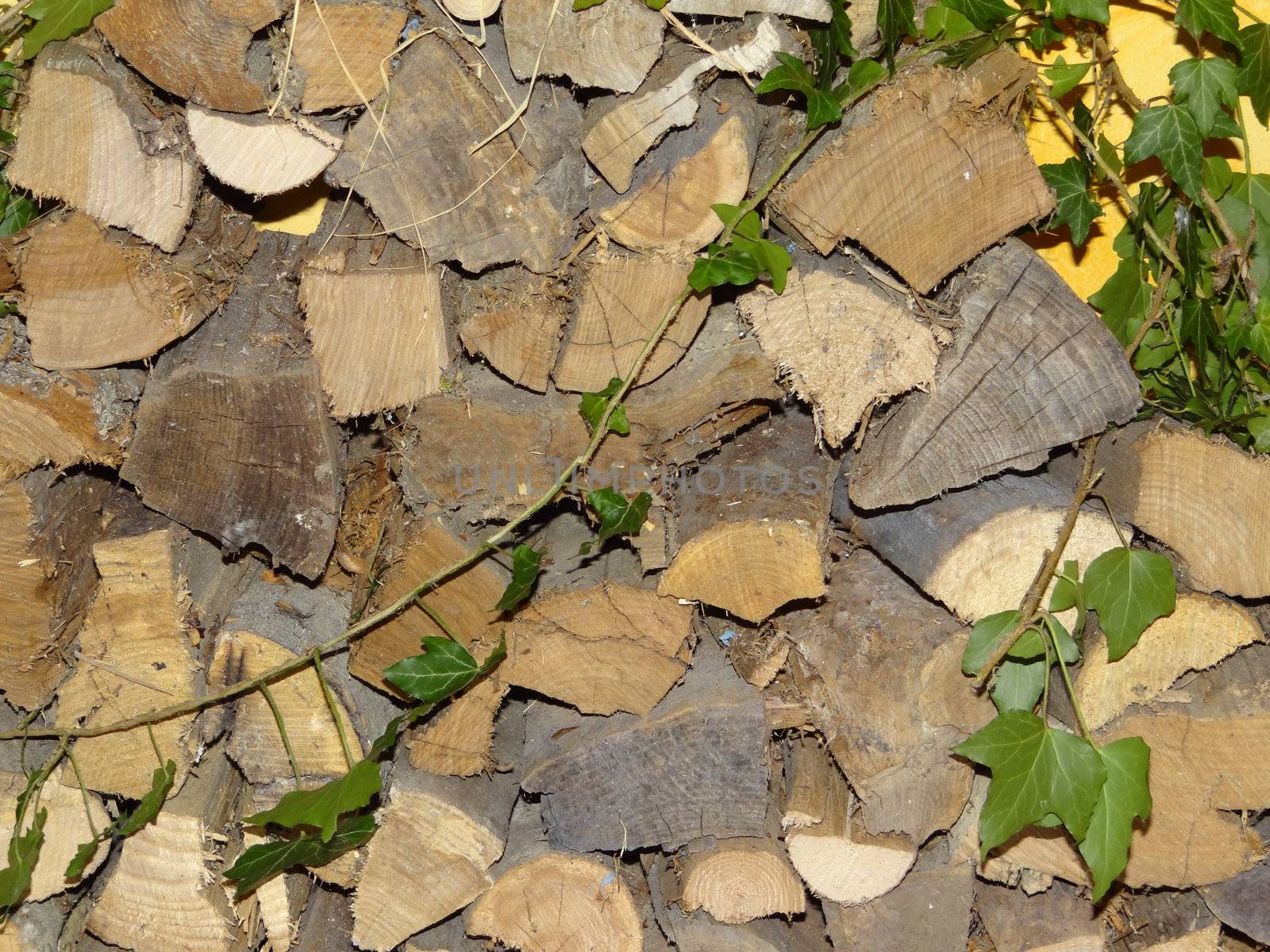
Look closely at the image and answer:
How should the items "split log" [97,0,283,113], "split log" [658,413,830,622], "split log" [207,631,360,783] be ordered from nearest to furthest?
"split log" [97,0,283,113], "split log" [658,413,830,622], "split log" [207,631,360,783]

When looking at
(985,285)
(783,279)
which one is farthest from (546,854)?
(985,285)

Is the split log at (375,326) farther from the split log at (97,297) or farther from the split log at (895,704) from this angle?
the split log at (895,704)

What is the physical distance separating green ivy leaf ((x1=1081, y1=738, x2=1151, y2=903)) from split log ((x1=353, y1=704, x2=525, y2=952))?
0.95 meters

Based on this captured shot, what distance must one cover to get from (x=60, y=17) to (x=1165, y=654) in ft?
6.43

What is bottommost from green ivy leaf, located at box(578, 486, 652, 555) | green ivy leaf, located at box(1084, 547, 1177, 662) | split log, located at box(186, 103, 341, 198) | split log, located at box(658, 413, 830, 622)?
green ivy leaf, located at box(1084, 547, 1177, 662)

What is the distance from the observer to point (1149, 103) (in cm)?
167

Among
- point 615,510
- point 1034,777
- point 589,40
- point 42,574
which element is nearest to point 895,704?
point 1034,777

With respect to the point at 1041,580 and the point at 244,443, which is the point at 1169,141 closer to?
the point at 1041,580

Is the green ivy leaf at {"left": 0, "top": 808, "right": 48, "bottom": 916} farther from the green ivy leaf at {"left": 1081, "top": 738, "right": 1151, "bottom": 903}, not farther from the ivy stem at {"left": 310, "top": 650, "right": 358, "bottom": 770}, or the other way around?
the green ivy leaf at {"left": 1081, "top": 738, "right": 1151, "bottom": 903}

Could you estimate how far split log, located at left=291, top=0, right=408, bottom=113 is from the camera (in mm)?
1501

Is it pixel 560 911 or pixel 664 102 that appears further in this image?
pixel 560 911

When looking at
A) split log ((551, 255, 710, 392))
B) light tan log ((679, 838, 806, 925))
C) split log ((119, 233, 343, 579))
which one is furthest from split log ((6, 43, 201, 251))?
light tan log ((679, 838, 806, 925))

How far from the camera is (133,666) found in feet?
5.98

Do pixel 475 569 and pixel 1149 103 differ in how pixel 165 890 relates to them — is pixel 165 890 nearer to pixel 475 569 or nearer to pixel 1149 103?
pixel 475 569
